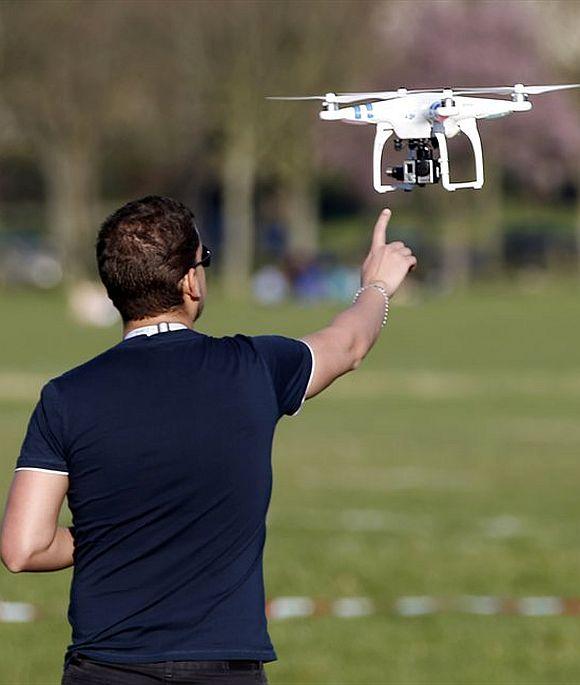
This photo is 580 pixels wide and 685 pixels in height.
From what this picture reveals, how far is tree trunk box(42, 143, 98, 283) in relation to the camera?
74375 mm

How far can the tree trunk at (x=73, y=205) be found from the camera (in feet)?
244

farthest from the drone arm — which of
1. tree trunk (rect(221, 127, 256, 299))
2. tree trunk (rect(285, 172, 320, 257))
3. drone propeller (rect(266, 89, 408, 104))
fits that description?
tree trunk (rect(285, 172, 320, 257))

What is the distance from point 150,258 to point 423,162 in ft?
3.59

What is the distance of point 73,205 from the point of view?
74.7m

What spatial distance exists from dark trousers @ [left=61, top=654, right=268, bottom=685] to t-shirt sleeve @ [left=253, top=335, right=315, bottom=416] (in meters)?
0.67

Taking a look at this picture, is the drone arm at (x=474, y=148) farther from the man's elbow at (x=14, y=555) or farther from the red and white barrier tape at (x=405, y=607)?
the red and white barrier tape at (x=405, y=607)

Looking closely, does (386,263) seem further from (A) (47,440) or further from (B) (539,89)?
(B) (539,89)

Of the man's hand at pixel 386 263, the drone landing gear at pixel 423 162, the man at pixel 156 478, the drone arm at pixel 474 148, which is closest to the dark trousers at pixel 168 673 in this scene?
the man at pixel 156 478

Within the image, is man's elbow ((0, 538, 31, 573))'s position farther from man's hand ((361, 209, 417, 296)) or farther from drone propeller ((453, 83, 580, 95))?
drone propeller ((453, 83, 580, 95))

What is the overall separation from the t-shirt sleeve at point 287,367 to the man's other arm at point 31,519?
60 cm

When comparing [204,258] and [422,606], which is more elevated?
[204,258]

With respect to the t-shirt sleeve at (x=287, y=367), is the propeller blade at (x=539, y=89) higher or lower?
higher

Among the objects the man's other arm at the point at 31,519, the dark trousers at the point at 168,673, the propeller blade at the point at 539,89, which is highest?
the propeller blade at the point at 539,89

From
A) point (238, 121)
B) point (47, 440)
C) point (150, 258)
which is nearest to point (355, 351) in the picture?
point (150, 258)
